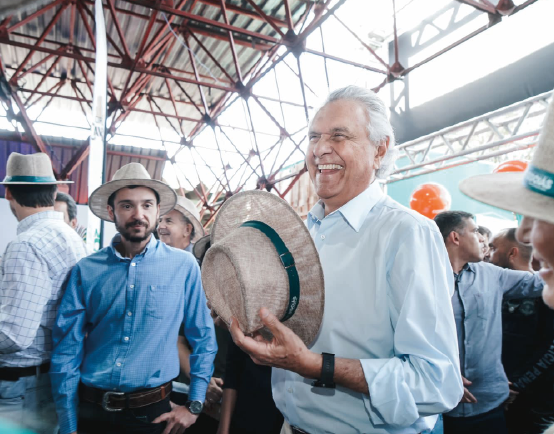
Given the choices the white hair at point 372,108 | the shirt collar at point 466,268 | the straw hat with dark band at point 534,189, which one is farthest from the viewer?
the shirt collar at point 466,268

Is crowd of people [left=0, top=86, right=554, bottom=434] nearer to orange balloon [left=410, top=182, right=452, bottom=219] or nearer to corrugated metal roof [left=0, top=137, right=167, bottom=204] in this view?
orange balloon [left=410, top=182, right=452, bottom=219]

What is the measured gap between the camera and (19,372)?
6.48 feet

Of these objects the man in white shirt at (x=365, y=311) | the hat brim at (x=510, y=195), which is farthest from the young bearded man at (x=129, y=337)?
the hat brim at (x=510, y=195)

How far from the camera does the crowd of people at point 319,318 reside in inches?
41.0

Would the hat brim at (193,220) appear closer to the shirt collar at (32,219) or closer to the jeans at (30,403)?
the shirt collar at (32,219)

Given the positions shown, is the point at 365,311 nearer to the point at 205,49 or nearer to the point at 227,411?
the point at 227,411

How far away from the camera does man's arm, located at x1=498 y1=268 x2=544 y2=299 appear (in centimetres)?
267

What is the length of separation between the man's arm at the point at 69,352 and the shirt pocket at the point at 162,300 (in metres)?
0.37

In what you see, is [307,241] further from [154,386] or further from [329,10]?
[329,10]

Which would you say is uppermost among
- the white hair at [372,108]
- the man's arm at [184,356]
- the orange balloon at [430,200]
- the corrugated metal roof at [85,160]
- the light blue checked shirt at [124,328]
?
the corrugated metal roof at [85,160]

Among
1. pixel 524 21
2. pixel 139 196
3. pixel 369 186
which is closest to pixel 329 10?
pixel 524 21

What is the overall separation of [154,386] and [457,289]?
2106 millimetres

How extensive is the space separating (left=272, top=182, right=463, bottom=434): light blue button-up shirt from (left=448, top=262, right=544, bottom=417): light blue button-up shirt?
5.08ft

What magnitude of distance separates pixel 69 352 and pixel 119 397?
1.20 ft
